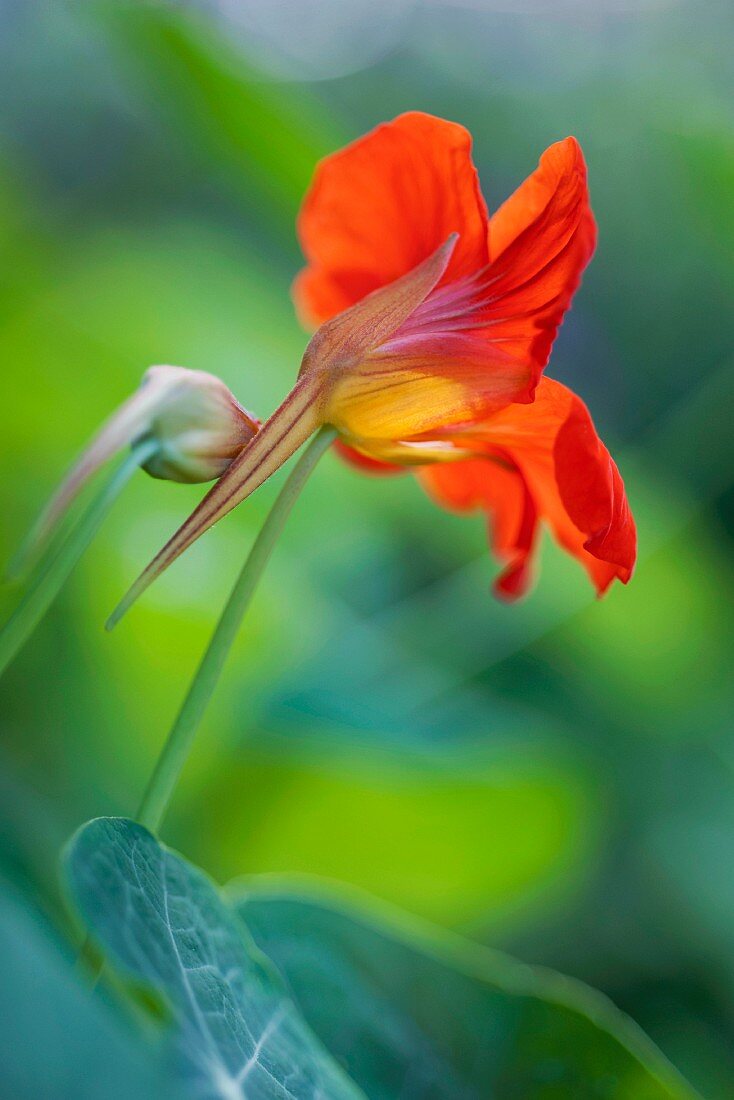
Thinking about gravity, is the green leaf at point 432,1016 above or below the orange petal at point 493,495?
below

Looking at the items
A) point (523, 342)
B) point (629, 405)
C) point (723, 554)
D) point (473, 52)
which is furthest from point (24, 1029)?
point (473, 52)

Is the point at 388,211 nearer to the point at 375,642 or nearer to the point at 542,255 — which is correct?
the point at 542,255

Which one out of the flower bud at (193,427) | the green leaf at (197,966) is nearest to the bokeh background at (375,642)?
the green leaf at (197,966)

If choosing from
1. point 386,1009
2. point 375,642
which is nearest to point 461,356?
point 386,1009

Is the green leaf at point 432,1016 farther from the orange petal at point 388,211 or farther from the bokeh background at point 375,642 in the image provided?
the orange petal at point 388,211

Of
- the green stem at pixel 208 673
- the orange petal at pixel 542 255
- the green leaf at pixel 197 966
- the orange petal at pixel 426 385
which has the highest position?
the orange petal at pixel 542 255

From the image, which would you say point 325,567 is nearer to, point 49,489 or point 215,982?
point 49,489
